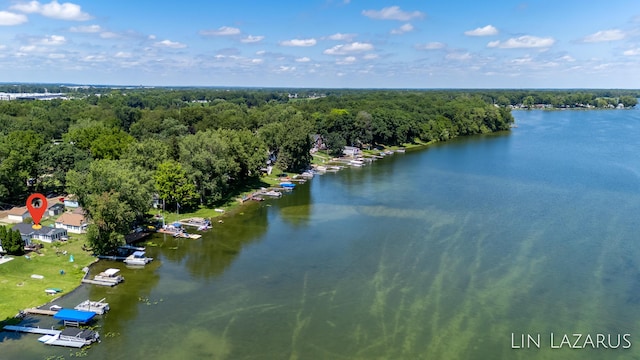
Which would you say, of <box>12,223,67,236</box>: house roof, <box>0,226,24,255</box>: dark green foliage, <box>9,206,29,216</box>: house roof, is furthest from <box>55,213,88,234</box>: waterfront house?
<box>0,226,24,255</box>: dark green foliage

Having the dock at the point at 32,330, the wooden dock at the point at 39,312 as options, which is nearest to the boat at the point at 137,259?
the wooden dock at the point at 39,312

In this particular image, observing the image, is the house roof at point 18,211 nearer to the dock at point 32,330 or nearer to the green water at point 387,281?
the green water at point 387,281

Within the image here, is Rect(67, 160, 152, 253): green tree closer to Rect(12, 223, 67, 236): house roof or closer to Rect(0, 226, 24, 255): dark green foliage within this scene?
Rect(12, 223, 67, 236): house roof

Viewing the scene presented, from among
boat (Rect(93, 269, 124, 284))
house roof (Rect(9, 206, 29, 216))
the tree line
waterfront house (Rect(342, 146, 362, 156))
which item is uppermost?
the tree line

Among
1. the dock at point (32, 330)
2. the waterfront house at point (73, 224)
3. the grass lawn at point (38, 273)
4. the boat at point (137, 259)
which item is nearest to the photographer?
the dock at point (32, 330)

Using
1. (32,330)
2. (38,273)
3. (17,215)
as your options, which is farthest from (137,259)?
(17,215)

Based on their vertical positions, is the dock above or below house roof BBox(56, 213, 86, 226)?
below
